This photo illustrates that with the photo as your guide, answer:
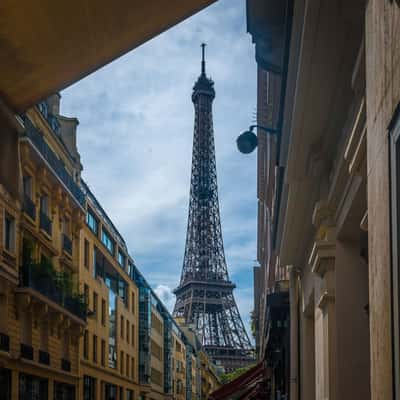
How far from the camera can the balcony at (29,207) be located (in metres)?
37.8

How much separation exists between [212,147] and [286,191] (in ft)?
385

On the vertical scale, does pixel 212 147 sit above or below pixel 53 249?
above

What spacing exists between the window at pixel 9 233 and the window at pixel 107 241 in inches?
873

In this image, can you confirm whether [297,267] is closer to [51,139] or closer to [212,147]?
[51,139]

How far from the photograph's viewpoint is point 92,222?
180 ft

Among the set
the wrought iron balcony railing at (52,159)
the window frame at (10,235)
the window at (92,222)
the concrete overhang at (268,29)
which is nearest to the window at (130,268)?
the window at (92,222)

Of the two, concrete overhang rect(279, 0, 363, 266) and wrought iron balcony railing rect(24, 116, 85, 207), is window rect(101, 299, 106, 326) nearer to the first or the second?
wrought iron balcony railing rect(24, 116, 85, 207)

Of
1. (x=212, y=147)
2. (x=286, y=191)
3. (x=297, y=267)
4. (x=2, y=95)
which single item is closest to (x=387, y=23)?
(x=2, y=95)

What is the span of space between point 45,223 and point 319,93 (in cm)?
3562

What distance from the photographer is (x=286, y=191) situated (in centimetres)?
1045

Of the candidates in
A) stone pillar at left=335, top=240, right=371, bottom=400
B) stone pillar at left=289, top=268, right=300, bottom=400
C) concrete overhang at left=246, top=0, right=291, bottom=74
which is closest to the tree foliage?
stone pillar at left=289, top=268, right=300, bottom=400

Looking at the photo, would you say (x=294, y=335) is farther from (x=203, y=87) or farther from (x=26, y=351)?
(x=203, y=87)

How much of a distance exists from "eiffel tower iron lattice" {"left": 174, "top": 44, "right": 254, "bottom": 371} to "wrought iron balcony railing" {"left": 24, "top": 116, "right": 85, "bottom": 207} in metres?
72.3

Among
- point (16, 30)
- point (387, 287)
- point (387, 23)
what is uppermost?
point (16, 30)
